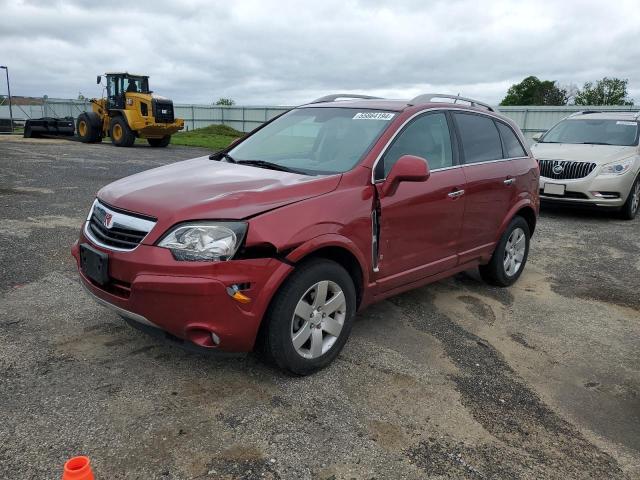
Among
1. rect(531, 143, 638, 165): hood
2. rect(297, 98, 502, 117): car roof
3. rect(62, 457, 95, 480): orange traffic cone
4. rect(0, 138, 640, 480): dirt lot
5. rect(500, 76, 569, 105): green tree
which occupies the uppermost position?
rect(500, 76, 569, 105): green tree

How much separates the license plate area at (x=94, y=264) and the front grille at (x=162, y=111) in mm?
17765

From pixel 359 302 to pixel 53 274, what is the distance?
309 cm

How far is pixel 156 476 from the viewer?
247 centimetres

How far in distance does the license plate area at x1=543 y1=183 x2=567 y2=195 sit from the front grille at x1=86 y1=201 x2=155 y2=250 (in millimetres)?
7782

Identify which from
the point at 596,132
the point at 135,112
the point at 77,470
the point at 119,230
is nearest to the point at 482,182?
the point at 119,230

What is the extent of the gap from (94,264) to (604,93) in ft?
198

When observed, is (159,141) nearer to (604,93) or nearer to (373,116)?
(373,116)

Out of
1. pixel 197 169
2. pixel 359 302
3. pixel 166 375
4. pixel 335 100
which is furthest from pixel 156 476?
pixel 335 100

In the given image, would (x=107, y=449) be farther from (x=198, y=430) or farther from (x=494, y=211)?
(x=494, y=211)

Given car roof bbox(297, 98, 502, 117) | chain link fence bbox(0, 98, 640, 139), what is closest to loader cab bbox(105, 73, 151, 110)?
chain link fence bbox(0, 98, 640, 139)

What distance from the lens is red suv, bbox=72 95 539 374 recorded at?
116 inches

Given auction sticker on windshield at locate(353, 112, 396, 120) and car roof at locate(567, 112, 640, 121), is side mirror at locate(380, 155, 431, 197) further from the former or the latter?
car roof at locate(567, 112, 640, 121)

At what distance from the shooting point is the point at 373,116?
4133mm

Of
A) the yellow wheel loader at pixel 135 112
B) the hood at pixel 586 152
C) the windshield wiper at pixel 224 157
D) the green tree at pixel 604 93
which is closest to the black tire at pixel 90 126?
the yellow wheel loader at pixel 135 112
